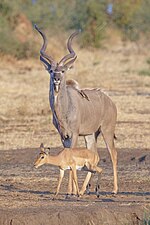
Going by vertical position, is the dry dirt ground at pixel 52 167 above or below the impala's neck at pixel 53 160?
below

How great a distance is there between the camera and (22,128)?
19.0m

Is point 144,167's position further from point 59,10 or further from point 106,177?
point 59,10

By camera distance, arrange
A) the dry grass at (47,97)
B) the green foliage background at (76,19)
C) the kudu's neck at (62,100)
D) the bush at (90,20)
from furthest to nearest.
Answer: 1. the bush at (90,20)
2. the green foliage background at (76,19)
3. the dry grass at (47,97)
4. the kudu's neck at (62,100)

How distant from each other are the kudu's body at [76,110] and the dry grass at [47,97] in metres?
3.60

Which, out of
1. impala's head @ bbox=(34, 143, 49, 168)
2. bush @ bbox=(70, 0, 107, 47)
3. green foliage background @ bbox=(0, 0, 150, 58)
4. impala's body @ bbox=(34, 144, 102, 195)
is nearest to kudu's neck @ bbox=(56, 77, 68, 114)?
impala's body @ bbox=(34, 144, 102, 195)

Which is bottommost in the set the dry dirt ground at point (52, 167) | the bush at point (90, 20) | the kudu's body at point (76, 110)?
the dry dirt ground at point (52, 167)

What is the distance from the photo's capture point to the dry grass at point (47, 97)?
1749cm

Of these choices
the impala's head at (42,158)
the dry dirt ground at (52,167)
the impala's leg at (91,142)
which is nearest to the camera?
the dry dirt ground at (52,167)

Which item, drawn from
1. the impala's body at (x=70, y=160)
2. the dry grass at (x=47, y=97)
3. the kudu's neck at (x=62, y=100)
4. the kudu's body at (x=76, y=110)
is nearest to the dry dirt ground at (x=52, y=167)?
the dry grass at (x=47, y=97)

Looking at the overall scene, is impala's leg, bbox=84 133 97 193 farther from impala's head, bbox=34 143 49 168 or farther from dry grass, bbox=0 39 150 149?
dry grass, bbox=0 39 150 149

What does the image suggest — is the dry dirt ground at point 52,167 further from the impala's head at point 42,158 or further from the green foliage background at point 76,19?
the green foliage background at point 76,19

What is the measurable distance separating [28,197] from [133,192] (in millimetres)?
1474

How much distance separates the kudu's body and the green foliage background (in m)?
27.6

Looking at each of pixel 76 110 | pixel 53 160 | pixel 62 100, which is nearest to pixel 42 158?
pixel 53 160
